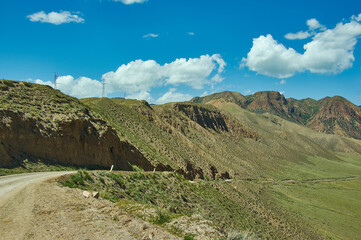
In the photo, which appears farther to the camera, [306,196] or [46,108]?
[306,196]

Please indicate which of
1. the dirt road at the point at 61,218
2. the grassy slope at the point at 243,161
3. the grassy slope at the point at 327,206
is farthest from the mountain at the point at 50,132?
the grassy slope at the point at 327,206

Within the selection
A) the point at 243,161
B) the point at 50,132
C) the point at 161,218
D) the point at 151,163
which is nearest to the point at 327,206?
the point at 243,161

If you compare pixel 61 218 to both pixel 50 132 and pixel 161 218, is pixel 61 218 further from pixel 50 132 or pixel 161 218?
pixel 50 132

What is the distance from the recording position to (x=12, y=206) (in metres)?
9.95

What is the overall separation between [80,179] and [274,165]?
4041 inches

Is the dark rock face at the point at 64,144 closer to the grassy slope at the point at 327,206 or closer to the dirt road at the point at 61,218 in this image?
the dirt road at the point at 61,218

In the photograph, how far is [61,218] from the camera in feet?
31.7

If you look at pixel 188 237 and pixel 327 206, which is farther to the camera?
pixel 327 206

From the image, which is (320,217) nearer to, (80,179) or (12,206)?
(80,179)

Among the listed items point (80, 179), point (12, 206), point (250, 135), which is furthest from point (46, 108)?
point (250, 135)

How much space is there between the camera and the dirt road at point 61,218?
8.41 m

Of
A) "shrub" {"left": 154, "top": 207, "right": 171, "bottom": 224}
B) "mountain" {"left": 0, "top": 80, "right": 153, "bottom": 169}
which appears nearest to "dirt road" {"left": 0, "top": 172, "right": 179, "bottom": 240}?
"shrub" {"left": 154, "top": 207, "right": 171, "bottom": 224}

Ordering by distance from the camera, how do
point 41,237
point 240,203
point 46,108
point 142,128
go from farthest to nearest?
point 142,128
point 240,203
point 46,108
point 41,237

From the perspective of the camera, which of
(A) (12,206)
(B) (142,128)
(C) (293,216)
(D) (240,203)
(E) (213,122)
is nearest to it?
(A) (12,206)
